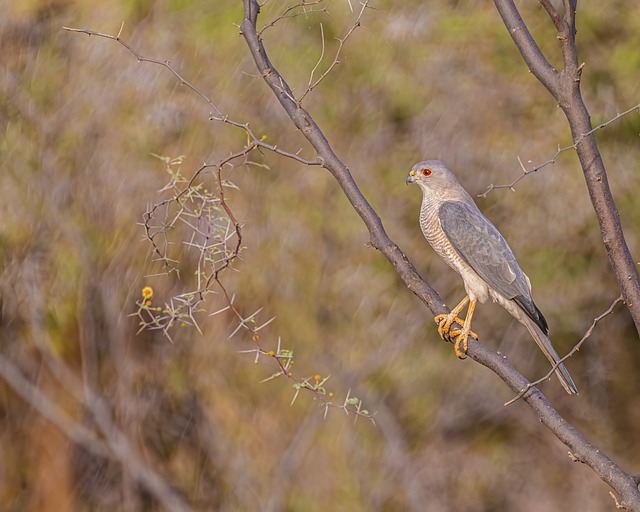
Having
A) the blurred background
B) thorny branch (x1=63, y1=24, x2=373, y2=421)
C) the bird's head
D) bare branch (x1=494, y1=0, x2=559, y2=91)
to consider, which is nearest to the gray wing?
the bird's head

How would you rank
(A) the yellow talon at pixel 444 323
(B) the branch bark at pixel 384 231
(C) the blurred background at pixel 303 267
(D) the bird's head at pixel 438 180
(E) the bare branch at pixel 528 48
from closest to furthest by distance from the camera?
(B) the branch bark at pixel 384 231, (E) the bare branch at pixel 528 48, (A) the yellow talon at pixel 444 323, (D) the bird's head at pixel 438 180, (C) the blurred background at pixel 303 267

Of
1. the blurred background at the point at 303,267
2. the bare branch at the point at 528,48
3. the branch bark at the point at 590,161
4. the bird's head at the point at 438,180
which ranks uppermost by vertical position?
the bare branch at the point at 528,48

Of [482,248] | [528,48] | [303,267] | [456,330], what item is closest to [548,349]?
[456,330]

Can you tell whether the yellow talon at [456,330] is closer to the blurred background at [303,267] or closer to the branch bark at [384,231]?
the branch bark at [384,231]

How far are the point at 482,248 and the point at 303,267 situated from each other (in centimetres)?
274

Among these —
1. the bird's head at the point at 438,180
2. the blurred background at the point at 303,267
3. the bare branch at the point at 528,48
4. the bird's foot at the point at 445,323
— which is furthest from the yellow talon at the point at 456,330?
the blurred background at the point at 303,267

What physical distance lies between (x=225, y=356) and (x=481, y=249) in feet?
10.1

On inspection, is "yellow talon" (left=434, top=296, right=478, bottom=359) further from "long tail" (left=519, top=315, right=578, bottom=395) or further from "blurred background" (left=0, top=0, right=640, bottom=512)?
"blurred background" (left=0, top=0, right=640, bottom=512)

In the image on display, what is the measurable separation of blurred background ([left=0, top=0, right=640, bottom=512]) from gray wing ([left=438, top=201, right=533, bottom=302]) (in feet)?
7.89

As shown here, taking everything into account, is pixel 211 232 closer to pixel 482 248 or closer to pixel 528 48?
pixel 482 248

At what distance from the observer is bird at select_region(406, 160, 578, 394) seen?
12.9ft

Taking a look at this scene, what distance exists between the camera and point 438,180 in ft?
14.4

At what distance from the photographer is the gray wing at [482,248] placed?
13.2 ft

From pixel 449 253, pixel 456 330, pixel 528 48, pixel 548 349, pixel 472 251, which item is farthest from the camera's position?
pixel 449 253
